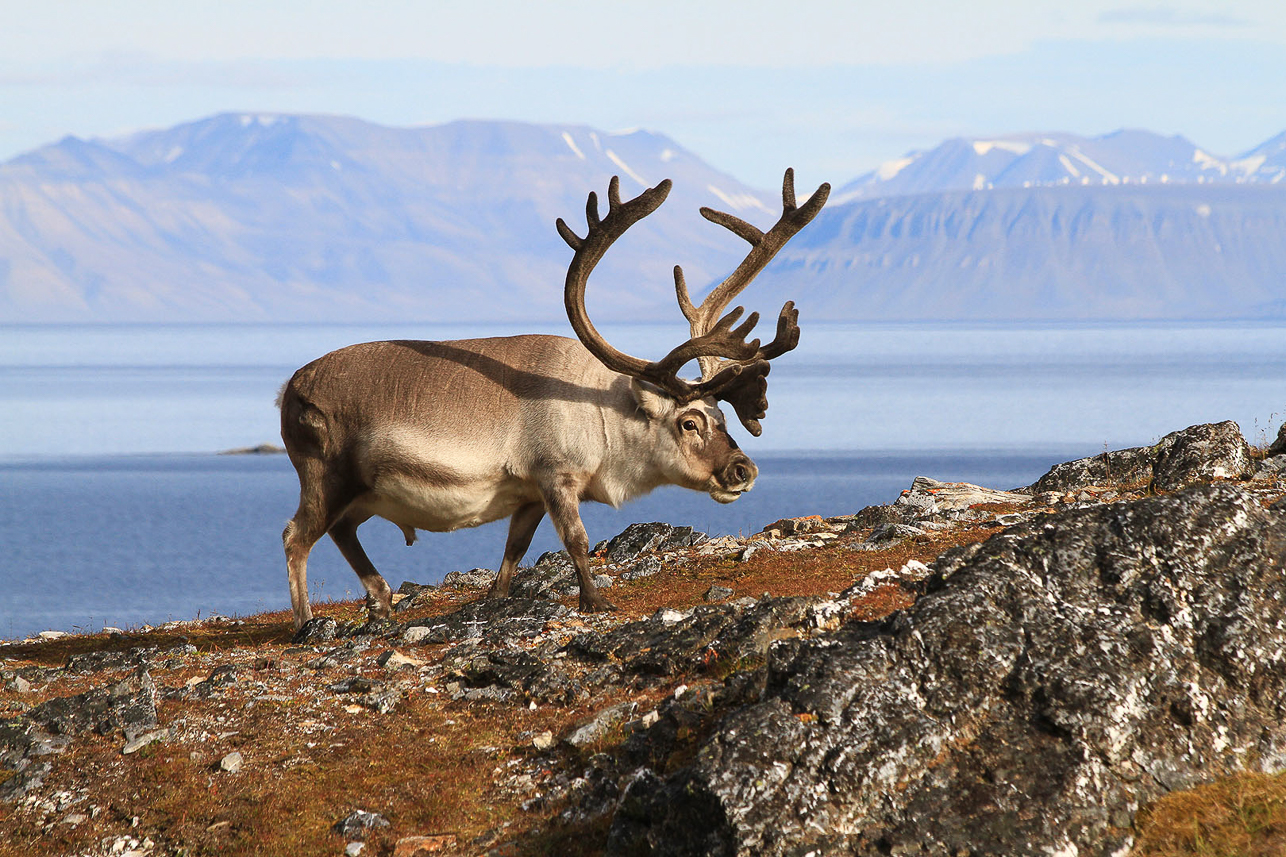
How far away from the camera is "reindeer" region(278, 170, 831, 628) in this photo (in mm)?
12891

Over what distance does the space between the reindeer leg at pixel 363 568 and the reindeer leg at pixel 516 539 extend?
3.77ft

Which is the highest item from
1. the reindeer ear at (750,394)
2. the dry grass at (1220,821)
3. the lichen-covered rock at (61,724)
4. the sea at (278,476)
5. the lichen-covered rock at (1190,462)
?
the reindeer ear at (750,394)

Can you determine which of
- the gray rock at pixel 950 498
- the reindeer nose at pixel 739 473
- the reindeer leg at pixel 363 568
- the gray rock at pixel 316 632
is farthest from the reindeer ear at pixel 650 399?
the gray rock at pixel 950 498

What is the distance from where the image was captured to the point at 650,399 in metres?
13.2

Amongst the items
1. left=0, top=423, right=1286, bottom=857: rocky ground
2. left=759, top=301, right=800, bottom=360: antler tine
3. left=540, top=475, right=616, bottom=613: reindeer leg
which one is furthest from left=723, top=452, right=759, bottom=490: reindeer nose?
left=0, top=423, right=1286, bottom=857: rocky ground

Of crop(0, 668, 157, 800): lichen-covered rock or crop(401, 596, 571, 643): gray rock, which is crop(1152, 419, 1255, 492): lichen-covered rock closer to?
crop(401, 596, 571, 643): gray rock

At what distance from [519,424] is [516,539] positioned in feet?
5.28

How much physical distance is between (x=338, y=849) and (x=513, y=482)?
221 inches

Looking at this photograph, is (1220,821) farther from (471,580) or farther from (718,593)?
(471,580)

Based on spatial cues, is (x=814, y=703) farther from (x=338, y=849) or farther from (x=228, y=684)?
(x=228, y=684)

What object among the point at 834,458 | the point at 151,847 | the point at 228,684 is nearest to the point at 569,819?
the point at 151,847

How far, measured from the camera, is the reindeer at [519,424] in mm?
12891

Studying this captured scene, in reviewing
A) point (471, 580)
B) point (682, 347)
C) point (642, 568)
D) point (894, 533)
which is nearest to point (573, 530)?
point (682, 347)

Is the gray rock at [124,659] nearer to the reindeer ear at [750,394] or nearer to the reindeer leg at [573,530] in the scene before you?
the reindeer leg at [573,530]
